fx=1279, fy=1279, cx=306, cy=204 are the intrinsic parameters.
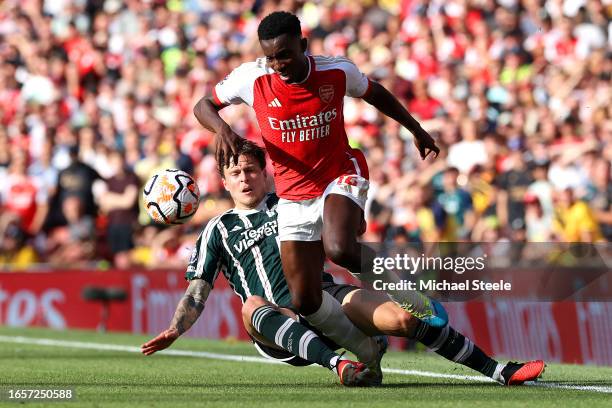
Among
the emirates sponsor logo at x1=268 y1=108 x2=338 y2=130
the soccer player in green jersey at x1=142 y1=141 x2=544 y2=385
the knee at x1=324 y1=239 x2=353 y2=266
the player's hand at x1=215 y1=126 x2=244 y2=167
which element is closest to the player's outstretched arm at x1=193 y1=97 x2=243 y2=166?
the player's hand at x1=215 y1=126 x2=244 y2=167

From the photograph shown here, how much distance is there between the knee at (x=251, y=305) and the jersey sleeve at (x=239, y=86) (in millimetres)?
1199

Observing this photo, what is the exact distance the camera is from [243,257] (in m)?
8.09

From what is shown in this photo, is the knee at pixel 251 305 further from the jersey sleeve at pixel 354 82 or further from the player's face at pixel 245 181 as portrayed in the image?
the jersey sleeve at pixel 354 82

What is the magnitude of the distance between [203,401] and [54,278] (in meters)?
10.8

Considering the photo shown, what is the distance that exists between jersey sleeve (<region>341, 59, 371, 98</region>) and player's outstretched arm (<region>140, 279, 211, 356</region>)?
149cm

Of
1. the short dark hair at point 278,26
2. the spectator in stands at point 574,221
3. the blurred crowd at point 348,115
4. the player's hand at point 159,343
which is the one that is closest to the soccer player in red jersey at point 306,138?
the short dark hair at point 278,26

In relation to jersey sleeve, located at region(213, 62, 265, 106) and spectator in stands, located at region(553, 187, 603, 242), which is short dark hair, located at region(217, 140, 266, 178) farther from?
spectator in stands, located at region(553, 187, 603, 242)

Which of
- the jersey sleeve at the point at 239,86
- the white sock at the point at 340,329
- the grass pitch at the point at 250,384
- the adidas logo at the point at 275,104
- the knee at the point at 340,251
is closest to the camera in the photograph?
the grass pitch at the point at 250,384

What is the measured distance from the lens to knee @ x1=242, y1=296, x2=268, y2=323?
7.67m

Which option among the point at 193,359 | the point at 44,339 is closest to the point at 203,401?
the point at 193,359

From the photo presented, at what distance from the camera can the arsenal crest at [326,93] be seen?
761 centimetres

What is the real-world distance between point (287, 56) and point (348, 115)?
9.30 metres

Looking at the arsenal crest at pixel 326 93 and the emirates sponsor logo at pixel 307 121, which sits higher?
the arsenal crest at pixel 326 93

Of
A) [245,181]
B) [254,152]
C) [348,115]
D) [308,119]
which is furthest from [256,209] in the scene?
[348,115]
